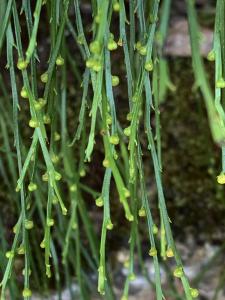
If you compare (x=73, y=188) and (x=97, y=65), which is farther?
(x=73, y=188)

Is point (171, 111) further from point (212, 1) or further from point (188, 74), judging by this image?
point (212, 1)

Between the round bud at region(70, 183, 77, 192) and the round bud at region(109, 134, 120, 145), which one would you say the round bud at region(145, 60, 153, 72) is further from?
the round bud at region(70, 183, 77, 192)

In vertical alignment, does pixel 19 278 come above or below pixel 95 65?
below

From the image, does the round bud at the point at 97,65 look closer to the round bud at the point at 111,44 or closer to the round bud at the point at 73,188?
the round bud at the point at 111,44

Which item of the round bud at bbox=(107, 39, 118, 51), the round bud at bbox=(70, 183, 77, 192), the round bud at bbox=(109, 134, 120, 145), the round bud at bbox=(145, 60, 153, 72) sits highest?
the round bud at bbox=(107, 39, 118, 51)

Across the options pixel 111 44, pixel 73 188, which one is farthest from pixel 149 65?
pixel 73 188

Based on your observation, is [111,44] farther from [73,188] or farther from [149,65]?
[73,188]

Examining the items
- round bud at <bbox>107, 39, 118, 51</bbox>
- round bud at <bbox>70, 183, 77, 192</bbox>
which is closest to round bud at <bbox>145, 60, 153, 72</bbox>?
round bud at <bbox>107, 39, 118, 51</bbox>

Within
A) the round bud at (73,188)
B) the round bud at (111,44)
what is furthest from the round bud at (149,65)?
the round bud at (73,188)

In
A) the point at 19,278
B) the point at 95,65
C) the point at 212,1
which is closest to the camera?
the point at 95,65

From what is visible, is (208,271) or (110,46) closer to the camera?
(110,46)

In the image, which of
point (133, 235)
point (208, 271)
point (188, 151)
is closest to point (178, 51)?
point (188, 151)
